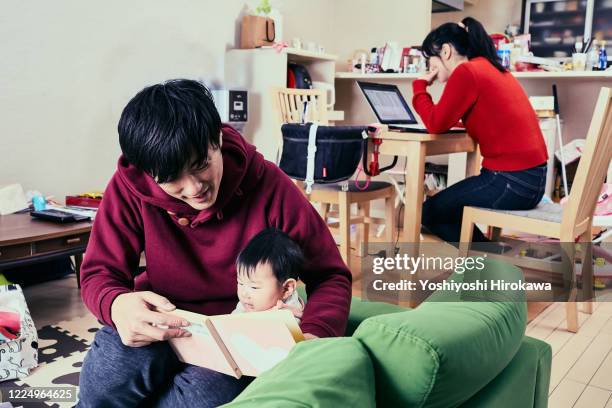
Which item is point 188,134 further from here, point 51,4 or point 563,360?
point 51,4

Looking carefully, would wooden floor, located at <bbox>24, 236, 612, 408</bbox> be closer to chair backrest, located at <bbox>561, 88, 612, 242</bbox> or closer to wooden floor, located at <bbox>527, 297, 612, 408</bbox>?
wooden floor, located at <bbox>527, 297, 612, 408</bbox>

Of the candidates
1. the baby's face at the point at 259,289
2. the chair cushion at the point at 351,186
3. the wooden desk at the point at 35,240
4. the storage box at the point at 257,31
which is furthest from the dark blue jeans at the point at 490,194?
the storage box at the point at 257,31

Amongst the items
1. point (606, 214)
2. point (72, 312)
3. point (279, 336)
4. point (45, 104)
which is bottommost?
point (72, 312)

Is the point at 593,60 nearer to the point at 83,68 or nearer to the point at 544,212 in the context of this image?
the point at 544,212

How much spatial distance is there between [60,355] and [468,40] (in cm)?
209

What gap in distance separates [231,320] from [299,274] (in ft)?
0.96

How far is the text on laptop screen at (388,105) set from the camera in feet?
9.41

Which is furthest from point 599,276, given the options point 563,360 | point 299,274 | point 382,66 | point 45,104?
point 45,104

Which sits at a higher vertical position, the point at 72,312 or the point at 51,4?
the point at 51,4

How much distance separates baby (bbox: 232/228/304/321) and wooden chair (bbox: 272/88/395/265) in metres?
1.62

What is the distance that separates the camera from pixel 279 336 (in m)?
0.92

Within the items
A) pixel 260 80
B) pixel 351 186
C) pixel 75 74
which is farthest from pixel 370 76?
pixel 75 74

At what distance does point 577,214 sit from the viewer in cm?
233

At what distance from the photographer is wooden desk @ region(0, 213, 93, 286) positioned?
2.21m
